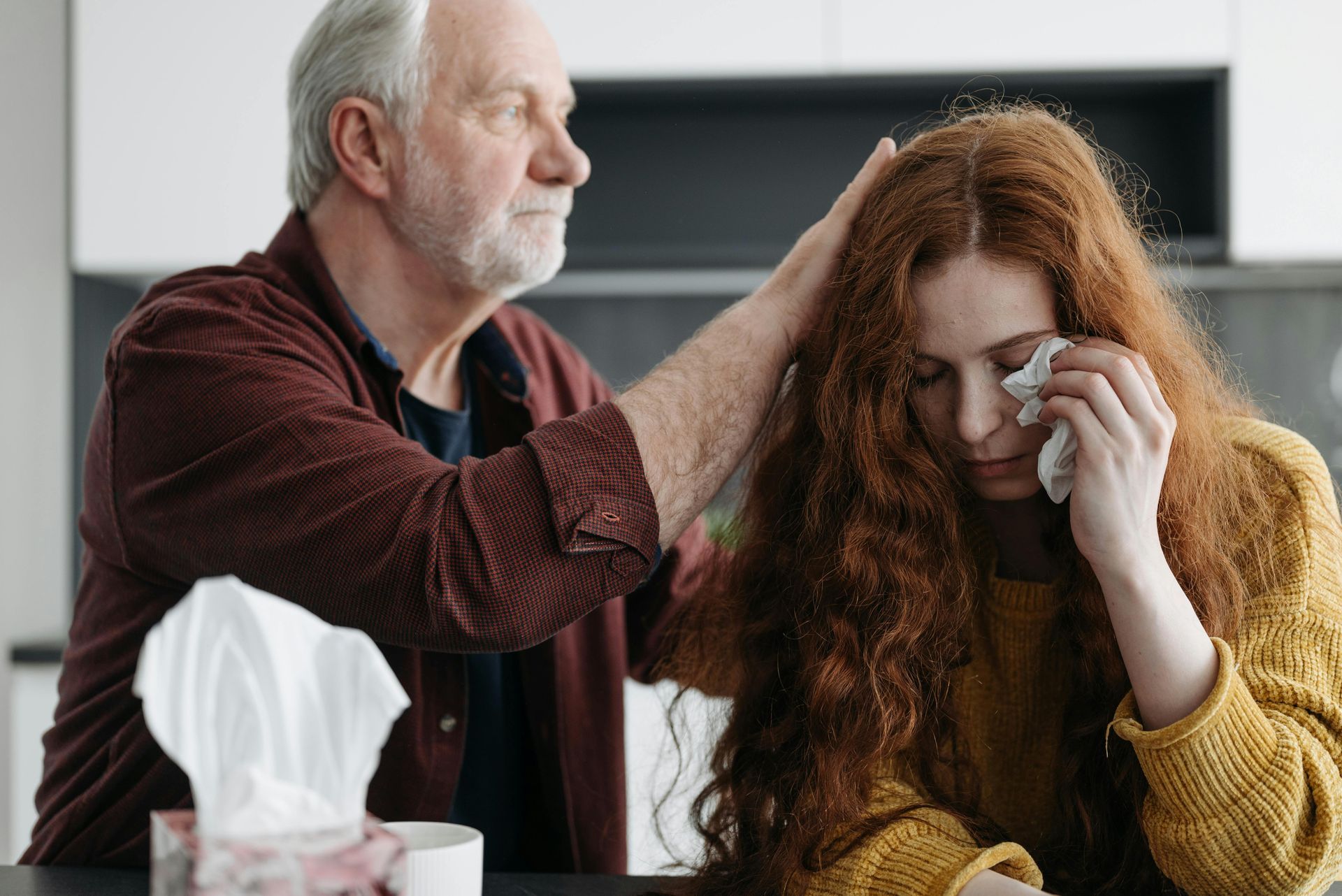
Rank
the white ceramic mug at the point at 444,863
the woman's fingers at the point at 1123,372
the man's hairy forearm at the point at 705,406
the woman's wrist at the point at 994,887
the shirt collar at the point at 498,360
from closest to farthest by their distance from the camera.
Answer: the white ceramic mug at the point at 444,863 < the woman's wrist at the point at 994,887 < the woman's fingers at the point at 1123,372 < the man's hairy forearm at the point at 705,406 < the shirt collar at the point at 498,360

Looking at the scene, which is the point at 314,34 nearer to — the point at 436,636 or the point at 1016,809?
the point at 436,636

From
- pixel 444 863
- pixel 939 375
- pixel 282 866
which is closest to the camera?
pixel 282 866

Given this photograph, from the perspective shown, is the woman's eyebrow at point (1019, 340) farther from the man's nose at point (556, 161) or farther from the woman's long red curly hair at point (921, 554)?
the man's nose at point (556, 161)

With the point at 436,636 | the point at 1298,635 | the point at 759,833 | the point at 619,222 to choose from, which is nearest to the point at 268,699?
the point at 436,636

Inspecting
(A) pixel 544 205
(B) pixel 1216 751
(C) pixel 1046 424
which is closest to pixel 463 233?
(A) pixel 544 205

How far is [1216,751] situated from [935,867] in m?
0.23

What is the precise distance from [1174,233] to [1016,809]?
1924 mm

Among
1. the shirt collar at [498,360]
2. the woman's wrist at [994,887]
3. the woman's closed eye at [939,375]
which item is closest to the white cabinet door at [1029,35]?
the shirt collar at [498,360]

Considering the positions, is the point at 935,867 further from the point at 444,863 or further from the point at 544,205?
the point at 544,205

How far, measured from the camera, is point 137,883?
1005 mm

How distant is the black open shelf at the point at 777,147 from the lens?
101 inches

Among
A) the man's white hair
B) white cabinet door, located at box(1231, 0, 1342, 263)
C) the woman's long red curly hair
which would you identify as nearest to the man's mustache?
the man's white hair

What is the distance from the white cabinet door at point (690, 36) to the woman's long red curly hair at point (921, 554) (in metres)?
1.43

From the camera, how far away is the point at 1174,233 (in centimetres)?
272
